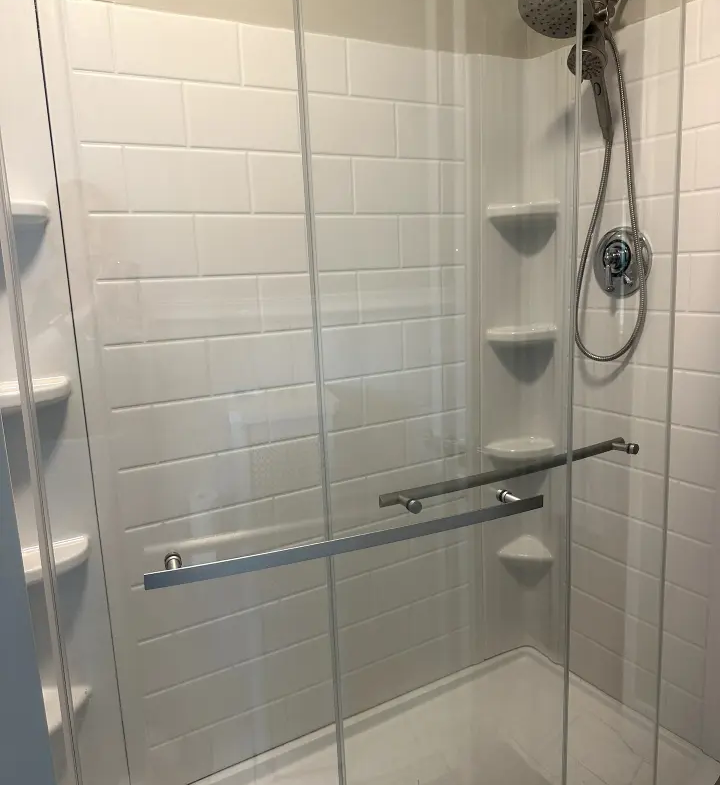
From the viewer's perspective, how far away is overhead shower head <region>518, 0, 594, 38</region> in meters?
1.35

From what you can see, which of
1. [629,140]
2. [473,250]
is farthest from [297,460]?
[629,140]

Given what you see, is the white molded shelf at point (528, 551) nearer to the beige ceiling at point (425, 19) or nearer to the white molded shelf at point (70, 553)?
the white molded shelf at point (70, 553)

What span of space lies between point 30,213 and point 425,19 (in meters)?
0.96

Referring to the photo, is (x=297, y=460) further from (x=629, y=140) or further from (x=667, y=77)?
(x=667, y=77)

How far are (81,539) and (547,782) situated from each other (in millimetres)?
1199

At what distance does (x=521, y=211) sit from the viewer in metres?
1.55

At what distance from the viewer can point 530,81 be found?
4.91 feet

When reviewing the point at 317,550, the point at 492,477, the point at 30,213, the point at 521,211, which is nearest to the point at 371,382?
the point at 492,477

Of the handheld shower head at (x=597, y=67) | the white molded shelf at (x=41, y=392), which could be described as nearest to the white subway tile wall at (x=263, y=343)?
the white molded shelf at (x=41, y=392)

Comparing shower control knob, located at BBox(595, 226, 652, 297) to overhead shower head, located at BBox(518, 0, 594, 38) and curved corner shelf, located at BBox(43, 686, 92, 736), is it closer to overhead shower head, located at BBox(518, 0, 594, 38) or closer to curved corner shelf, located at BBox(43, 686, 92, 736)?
overhead shower head, located at BBox(518, 0, 594, 38)

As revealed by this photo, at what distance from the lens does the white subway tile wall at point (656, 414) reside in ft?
4.47

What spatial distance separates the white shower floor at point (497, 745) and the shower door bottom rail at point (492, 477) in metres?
0.52

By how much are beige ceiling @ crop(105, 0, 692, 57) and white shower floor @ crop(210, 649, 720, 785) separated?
152cm

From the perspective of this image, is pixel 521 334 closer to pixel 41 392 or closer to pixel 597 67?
pixel 597 67
